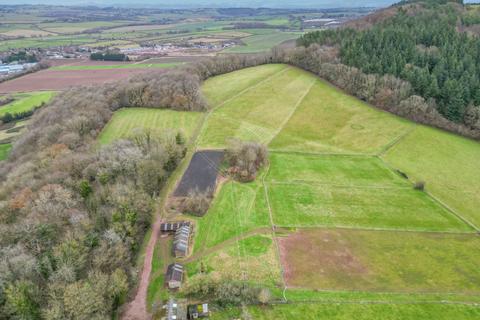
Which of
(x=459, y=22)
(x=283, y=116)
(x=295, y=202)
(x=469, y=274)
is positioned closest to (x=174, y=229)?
(x=295, y=202)

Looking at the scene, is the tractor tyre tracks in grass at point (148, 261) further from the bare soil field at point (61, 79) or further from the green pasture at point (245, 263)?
the bare soil field at point (61, 79)

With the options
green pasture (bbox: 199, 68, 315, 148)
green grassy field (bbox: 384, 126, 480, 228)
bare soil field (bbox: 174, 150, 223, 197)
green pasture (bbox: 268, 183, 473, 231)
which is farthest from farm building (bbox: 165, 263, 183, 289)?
green grassy field (bbox: 384, 126, 480, 228)

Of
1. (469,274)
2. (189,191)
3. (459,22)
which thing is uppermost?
(459,22)

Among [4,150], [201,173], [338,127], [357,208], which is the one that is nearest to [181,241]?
[201,173]

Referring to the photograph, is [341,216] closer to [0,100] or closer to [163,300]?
[163,300]

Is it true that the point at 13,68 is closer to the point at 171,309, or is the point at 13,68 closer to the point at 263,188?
the point at 263,188

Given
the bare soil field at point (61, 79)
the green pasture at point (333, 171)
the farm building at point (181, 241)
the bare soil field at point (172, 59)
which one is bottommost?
the farm building at point (181, 241)

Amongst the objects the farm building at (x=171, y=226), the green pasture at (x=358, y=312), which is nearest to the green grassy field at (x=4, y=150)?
the farm building at (x=171, y=226)

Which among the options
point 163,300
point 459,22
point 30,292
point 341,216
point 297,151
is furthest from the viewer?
point 459,22
